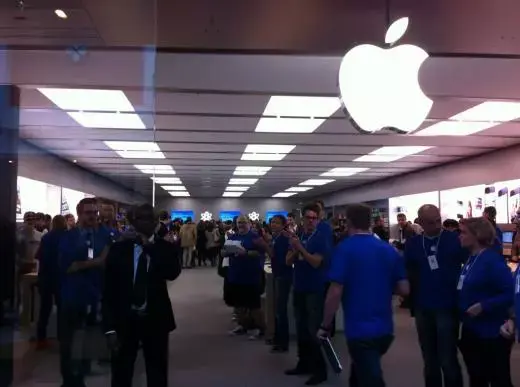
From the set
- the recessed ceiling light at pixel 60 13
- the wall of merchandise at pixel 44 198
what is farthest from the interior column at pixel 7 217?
the recessed ceiling light at pixel 60 13

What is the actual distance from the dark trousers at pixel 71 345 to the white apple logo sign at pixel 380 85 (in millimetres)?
2676

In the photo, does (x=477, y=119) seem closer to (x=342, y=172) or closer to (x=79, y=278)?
(x=79, y=278)

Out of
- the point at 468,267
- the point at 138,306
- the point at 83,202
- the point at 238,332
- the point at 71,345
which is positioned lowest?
the point at 238,332

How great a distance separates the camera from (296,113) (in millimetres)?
8008

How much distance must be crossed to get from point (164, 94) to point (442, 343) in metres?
4.88

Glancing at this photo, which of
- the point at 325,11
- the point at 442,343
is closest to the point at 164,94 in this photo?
the point at 325,11

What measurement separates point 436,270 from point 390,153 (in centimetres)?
936

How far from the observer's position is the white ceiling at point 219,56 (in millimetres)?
4207

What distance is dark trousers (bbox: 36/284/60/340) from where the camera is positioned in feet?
14.3

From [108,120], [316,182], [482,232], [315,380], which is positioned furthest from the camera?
[316,182]

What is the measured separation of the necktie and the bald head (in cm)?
187

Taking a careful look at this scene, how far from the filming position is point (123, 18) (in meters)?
4.29

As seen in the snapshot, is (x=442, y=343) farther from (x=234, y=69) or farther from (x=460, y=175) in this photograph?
(x=460, y=175)

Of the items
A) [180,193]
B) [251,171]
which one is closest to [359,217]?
[251,171]
